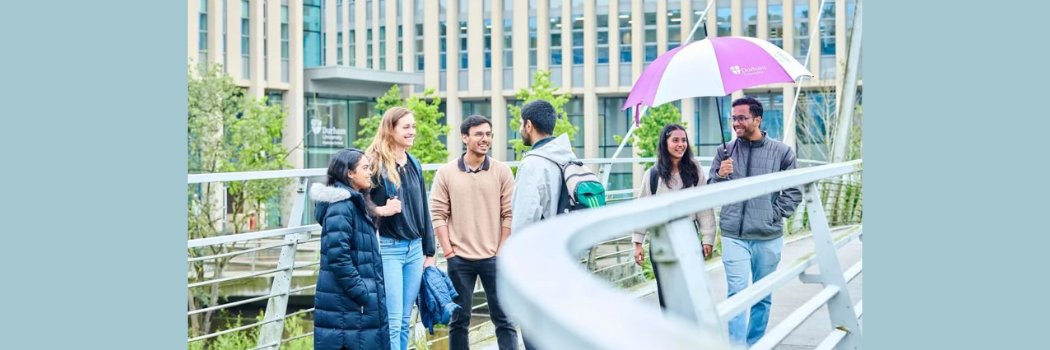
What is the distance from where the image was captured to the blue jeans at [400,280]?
5.76 m

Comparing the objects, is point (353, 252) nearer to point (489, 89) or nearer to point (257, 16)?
point (257, 16)

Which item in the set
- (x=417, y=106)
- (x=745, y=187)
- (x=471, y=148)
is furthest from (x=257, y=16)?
(x=745, y=187)

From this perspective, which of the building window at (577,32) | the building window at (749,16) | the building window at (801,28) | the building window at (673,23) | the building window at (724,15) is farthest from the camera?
the building window at (577,32)

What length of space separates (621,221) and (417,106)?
1678 inches

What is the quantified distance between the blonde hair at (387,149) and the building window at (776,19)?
44.3 m

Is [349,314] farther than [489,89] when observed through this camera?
No

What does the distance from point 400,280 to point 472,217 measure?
48 cm

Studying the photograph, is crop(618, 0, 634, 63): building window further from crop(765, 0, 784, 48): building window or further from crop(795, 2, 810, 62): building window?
crop(795, 2, 810, 62): building window

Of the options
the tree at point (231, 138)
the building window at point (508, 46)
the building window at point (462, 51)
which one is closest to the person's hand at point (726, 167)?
the tree at point (231, 138)

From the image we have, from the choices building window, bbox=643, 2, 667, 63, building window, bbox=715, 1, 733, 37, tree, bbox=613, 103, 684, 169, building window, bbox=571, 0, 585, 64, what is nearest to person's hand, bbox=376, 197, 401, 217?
tree, bbox=613, 103, 684, 169

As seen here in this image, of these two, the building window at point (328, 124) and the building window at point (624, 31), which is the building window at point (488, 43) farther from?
the building window at point (624, 31)

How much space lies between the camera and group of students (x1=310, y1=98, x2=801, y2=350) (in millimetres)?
5387

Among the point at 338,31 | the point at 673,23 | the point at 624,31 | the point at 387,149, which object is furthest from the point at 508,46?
the point at 387,149

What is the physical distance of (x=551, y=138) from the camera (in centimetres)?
550
